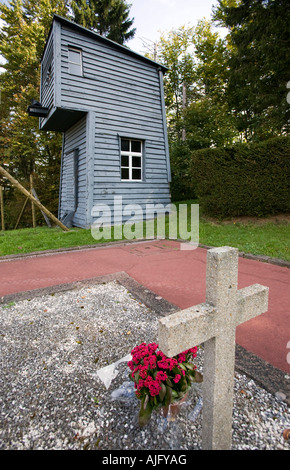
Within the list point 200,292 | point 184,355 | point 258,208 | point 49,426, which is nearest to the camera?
point 49,426

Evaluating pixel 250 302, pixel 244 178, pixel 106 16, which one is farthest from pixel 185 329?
pixel 106 16

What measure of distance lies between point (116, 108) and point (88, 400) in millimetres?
8941

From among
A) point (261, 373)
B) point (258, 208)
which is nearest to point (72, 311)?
point (261, 373)

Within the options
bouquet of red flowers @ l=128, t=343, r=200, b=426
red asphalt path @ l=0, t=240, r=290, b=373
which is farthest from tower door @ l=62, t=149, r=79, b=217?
bouquet of red flowers @ l=128, t=343, r=200, b=426

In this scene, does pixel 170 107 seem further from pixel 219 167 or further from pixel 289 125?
pixel 219 167

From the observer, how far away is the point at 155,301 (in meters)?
2.82

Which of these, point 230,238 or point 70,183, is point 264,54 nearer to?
point 230,238

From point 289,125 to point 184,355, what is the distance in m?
12.5

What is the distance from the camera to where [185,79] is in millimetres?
18453

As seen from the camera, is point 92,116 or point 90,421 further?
point 92,116

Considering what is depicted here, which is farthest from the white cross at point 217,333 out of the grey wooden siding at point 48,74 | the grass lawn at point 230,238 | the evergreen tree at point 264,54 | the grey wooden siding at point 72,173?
the evergreen tree at point 264,54

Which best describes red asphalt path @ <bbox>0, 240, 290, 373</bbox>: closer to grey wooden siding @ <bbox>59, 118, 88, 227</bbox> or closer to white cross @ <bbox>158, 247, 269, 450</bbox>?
white cross @ <bbox>158, 247, 269, 450</bbox>

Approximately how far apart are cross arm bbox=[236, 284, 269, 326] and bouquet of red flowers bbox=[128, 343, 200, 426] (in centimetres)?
47

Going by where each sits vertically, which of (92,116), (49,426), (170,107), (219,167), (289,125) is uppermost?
(170,107)
